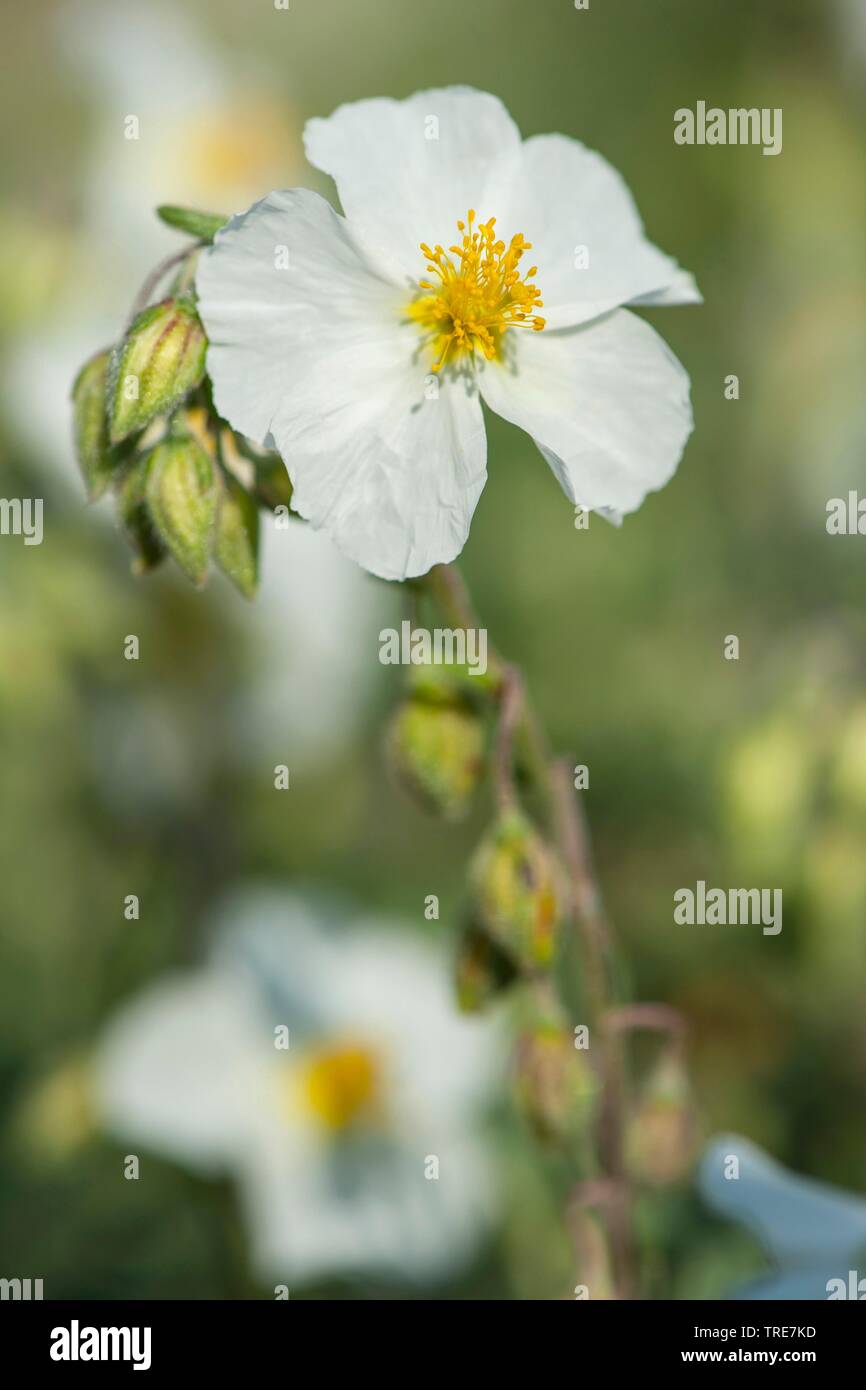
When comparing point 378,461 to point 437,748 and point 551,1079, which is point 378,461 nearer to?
point 437,748

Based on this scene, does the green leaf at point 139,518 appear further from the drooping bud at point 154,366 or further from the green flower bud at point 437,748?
the green flower bud at point 437,748

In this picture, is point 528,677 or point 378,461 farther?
Result: point 528,677

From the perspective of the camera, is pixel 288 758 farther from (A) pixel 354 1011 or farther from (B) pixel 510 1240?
(B) pixel 510 1240

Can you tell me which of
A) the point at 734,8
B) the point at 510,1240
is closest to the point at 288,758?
the point at 510,1240

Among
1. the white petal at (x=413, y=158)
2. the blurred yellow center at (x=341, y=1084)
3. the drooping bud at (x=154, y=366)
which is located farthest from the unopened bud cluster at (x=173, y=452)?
the blurred yellow center at (x=341, y=1084)

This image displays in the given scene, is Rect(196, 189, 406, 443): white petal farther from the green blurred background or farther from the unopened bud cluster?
the green blurred background
